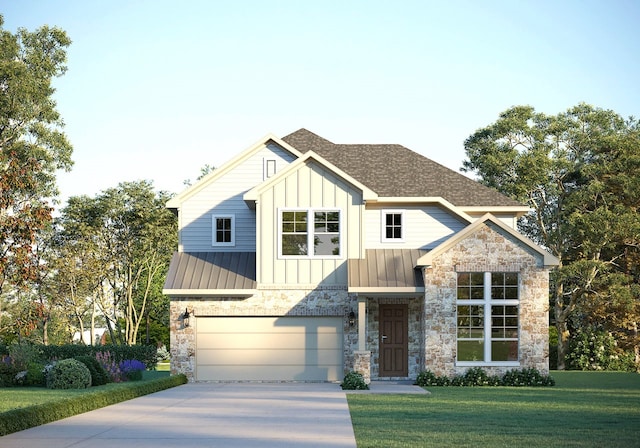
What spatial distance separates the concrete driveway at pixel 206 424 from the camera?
12.0 meters

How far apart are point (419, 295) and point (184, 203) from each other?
322 inches

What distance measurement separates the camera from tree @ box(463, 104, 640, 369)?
3562 cm

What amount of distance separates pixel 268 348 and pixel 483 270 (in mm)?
6823

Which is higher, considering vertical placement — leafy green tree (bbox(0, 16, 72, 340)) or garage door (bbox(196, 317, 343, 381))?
leafy green tree (bbox(0, 16, 72, 340))

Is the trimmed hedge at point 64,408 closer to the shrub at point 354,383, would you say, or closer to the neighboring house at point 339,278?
the neighboring house at point 339,278

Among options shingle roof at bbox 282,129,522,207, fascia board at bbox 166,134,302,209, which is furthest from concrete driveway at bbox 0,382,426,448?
shingle roof at bbox 282,129,522,207

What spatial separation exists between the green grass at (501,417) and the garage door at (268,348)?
180 inches

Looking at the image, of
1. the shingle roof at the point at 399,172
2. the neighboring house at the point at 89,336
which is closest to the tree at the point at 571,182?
the shingle roof at the point at 399,172

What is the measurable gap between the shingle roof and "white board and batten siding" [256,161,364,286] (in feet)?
6.86

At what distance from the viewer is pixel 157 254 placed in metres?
44.6

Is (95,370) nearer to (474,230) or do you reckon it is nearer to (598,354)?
(474,230)

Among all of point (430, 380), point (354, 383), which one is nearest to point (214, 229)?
point (354, 383)

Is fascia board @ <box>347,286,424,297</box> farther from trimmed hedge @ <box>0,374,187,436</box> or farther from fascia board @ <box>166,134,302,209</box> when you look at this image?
trimmed hedge @ <box>0,374,187,436</box>

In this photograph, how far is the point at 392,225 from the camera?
1096 inches
